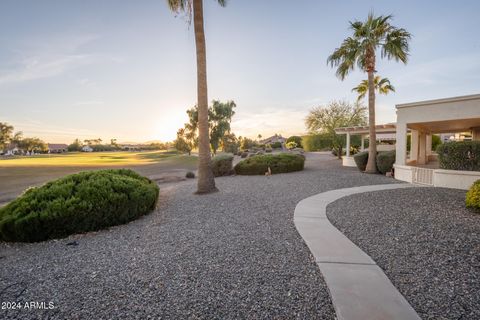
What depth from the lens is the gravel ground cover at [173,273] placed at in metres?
2.57

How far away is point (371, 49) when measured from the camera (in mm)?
14039

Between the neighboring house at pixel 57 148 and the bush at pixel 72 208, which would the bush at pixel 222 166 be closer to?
the bush at pixel 72 208

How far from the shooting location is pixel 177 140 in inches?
2144

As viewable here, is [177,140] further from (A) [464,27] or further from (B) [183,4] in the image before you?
(A) [464,27]

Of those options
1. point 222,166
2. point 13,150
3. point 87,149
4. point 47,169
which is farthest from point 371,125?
point 87,149

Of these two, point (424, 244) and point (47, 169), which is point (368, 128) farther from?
point (47, 169)

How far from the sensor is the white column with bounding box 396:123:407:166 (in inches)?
466

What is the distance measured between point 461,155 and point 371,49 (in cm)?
858

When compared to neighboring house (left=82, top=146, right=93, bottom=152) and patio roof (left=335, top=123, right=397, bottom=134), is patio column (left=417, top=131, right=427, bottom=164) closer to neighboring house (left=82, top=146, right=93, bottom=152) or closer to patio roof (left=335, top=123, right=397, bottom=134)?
patio roof (left=335, top=123, right=397, bottom=134)

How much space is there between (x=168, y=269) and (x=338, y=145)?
27896 mm

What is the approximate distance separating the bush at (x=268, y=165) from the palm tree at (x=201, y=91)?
6.24 meters

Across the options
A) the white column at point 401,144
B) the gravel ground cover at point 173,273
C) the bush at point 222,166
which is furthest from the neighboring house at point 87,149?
the white column at point 401,144

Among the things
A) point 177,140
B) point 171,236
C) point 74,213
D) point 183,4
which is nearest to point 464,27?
point 183,4

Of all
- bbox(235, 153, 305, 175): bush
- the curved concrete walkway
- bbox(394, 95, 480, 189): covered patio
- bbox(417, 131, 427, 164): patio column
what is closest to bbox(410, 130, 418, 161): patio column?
bbox(417, 131, 427, 164): patio column
